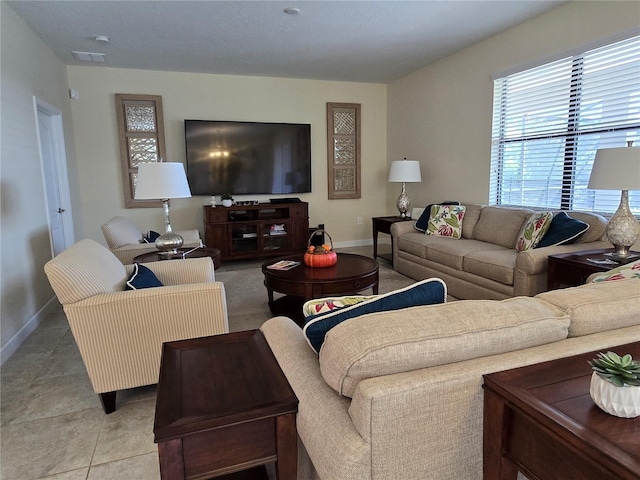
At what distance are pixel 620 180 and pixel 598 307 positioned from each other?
1603mm

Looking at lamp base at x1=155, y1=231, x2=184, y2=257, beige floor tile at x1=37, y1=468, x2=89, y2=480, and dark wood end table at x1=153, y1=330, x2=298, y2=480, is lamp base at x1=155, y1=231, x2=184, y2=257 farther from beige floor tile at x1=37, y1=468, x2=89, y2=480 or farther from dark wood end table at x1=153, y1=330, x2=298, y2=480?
dark wood end table at x1=153, y1=330, x2=298, y2=480

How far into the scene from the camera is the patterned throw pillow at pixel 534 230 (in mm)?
3264

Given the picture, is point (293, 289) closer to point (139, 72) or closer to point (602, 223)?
point (602, 223)

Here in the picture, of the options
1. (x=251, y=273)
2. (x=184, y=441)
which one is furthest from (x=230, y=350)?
(x=251, y=273)

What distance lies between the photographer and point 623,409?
81cm

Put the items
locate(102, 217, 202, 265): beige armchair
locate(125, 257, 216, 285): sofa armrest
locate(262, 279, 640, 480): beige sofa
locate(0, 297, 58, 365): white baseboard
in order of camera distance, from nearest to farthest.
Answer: locate(262, 279, 640, 480): beige sofa
locate(125, 257, 216, 285): sofa armrest
locate(0, 297, 58, 365): white baseboard
locate(102, 217, 202, 265): beige armchair

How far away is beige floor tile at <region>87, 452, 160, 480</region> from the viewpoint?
5.23 feet

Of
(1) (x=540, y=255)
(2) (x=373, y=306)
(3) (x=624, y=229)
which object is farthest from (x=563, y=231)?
(2) (x=373, y=306)

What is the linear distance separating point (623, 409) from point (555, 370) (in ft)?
0.61

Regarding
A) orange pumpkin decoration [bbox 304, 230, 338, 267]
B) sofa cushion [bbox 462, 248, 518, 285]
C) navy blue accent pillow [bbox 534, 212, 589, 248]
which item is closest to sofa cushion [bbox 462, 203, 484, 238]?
sofa cushion [bbox 462, 248, 518, 285]

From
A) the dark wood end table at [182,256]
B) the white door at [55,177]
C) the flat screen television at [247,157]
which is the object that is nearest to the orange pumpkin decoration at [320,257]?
the dark wood end table at [182,256]

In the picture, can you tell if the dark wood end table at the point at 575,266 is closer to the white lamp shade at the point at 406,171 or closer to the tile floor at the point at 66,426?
the white lamp shade at the point at 406,171

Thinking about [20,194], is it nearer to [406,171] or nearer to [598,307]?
[598,307]

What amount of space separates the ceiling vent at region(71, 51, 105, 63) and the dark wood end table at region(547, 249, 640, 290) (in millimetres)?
5015
